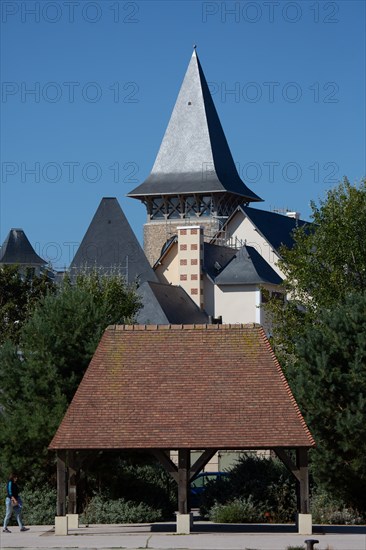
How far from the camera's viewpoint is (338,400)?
114 feet

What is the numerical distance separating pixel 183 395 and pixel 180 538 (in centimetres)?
371

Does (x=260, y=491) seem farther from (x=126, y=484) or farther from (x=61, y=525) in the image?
(x=61, y=525)

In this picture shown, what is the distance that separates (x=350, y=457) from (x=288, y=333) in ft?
60.7

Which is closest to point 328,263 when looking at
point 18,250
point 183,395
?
point 183,395

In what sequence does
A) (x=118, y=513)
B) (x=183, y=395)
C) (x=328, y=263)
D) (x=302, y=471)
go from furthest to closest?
(x=328, y=263)
(x=118, y=513)
(x=183, y=395)
(x=302, y=471)

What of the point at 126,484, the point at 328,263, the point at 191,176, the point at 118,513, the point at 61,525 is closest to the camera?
the point at 61,525

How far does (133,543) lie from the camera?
27.3 metres

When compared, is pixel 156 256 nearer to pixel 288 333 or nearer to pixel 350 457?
pixel 288 333

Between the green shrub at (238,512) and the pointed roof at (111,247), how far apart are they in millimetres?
50644

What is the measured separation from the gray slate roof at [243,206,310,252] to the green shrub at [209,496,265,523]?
5270cm

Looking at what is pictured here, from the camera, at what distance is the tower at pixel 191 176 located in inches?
4033

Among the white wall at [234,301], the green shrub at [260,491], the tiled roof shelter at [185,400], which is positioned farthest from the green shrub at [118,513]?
the white wall at [234,301]

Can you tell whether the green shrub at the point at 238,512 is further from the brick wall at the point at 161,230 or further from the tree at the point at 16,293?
the brick wall at the point at 161,230

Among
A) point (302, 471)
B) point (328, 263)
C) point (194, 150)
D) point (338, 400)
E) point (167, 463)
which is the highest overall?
point (194, 150)
